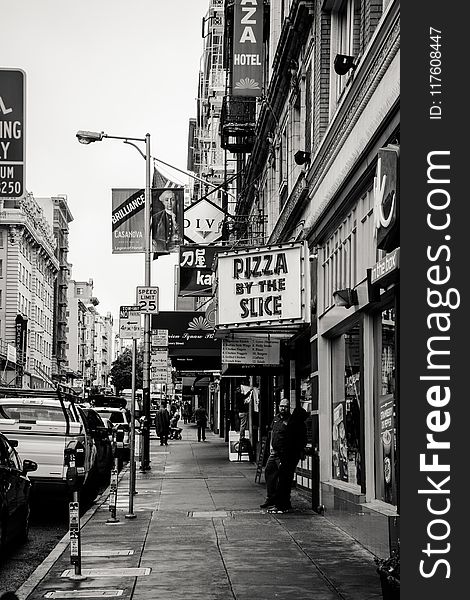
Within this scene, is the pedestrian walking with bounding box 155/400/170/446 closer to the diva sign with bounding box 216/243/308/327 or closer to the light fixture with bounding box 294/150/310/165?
the diva sign with bounding box 216/243/308/327

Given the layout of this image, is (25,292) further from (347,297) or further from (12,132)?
(12,132)

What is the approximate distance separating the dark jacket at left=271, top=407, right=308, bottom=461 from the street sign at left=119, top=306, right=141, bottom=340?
2.99 metres

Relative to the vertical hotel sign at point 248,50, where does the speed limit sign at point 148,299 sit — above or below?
below

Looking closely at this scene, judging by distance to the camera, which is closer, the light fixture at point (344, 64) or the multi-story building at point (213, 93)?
the light fixture at point (344, 64)

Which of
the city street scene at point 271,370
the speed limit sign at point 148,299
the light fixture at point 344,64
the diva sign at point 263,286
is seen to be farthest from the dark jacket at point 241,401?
the light fixture at point 344,64

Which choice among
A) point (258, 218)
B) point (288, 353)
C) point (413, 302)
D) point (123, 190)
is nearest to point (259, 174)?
point (258, 218)

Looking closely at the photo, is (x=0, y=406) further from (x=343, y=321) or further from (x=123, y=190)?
(x=123, y=190)

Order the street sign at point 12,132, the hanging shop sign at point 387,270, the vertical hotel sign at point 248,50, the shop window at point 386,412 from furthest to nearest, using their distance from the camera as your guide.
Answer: the vertical hotel sign at point 248,50 → the shop window at point 386,412 → the hanging shop sign at point 387,270 → the street sign at point 12,132

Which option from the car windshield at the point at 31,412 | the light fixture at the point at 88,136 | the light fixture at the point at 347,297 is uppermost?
the light fixture at the point at 88,136

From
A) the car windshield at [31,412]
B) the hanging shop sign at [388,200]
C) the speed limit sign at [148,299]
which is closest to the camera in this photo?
the hanging shop sign at [388,200]

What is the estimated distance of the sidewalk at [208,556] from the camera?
33.3 ft

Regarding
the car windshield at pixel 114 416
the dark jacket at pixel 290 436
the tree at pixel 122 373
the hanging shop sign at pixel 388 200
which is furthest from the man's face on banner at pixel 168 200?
the tree at pixel 122 373

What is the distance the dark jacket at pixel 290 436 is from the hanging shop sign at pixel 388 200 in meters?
8.67

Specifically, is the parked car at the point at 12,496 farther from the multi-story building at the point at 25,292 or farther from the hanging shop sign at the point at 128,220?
the multi-story building at the point at 25,292
